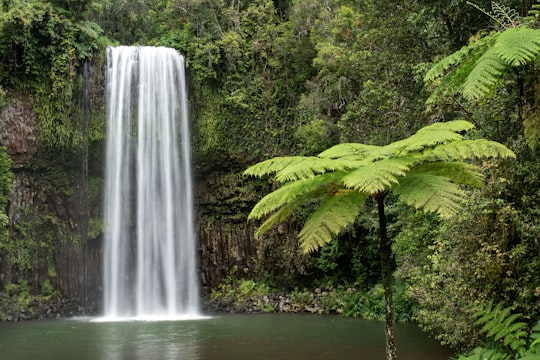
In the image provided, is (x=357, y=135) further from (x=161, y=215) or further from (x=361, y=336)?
(x=161, y=215)

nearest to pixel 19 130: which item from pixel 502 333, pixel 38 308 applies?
pixel 38 308

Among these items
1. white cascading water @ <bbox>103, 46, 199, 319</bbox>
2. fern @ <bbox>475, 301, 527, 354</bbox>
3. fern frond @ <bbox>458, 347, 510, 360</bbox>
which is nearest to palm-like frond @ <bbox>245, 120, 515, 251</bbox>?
fern @ <bbox>475, 301, 527, 354</bbox>

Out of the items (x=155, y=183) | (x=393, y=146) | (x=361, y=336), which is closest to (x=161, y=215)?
(x=155, y=183)

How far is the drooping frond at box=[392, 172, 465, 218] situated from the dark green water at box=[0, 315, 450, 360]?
5.55m

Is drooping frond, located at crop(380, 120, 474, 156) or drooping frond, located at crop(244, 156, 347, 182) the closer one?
drooping frond, located at crop(244, 156, 347, 182)

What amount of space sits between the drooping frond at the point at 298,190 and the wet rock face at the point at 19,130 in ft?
56.1

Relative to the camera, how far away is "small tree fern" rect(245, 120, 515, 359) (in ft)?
16.0

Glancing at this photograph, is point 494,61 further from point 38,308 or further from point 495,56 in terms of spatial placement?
point 38,308

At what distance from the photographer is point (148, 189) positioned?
20922 mm

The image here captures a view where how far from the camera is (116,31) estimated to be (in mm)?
27859

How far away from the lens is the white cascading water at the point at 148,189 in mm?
20234

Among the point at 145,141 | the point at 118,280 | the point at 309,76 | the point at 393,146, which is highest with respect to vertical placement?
the point at 309,76

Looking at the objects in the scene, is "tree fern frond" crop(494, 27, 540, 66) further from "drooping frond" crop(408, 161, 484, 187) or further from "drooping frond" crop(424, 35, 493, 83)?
"drooping frond" crop(408, 161, 484, 187)

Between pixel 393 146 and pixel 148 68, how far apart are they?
1808 centimetres
